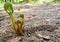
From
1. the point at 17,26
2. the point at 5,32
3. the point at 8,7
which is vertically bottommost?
the point at 5,32

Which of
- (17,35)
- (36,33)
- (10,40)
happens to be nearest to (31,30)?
(36,33)

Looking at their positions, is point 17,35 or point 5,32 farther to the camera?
point 5,32

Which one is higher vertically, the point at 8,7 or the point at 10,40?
the point at 8,7

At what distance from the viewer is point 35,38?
2.20 m

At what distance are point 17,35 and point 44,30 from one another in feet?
1.52

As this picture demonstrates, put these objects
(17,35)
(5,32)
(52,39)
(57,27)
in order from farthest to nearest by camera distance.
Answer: (57,27)
(5,32)
(17,35)
(52,39)

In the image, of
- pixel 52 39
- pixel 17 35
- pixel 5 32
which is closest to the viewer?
pixel 52 39

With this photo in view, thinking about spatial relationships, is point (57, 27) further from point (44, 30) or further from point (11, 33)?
point (11, 33)

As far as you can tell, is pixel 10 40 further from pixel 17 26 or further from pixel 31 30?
pixel 31 30

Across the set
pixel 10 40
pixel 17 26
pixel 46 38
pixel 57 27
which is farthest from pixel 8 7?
pixel 57 27

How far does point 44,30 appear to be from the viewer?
2523 mm

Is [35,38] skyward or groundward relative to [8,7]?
groundward

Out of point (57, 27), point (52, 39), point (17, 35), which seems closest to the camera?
point (52, 39)

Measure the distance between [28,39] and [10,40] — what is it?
0.23 meters
